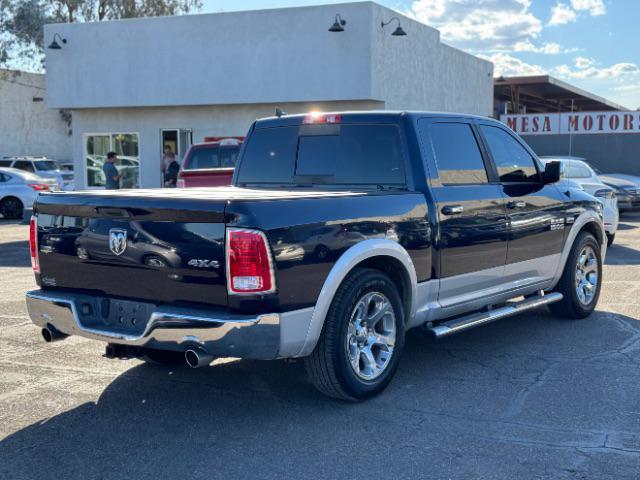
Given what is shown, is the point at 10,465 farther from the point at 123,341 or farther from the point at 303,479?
the point at 303,479

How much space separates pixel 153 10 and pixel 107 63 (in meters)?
23.0

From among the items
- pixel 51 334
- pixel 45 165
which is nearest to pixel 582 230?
pixel 51 334

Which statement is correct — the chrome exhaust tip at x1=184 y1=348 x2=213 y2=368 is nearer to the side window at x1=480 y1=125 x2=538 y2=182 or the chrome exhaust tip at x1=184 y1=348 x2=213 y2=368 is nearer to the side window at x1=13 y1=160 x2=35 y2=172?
the side window at x1=480 y1=125 x2=538 y2=182

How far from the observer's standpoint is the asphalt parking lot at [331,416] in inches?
171

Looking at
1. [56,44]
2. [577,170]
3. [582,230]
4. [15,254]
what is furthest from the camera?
[56,44]

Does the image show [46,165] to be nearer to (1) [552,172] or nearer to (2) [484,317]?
(1) [552,172]

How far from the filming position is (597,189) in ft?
49.1

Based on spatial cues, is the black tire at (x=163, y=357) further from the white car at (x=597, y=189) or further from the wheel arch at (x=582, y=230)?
the white car at (x=597, y=189)

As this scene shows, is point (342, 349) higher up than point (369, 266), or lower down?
lower down

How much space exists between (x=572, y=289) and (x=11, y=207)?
17918 mm

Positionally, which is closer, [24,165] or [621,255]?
[621,255]

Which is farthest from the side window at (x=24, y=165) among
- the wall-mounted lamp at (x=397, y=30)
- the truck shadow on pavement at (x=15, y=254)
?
the wall-mounted lamp at (x=397, y=30)

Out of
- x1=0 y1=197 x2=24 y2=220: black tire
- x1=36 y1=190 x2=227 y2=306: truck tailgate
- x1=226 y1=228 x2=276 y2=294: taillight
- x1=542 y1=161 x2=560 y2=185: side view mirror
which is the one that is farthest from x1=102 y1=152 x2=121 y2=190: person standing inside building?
x1=226 y1=228 x2=276 y2=294: taillight

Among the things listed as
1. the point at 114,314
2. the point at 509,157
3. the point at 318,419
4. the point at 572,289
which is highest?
the point at 509,157
